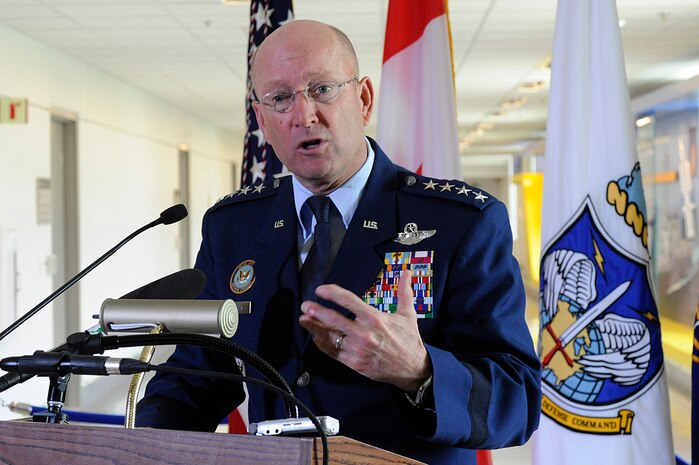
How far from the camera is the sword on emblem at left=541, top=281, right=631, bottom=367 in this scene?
93.4 inches

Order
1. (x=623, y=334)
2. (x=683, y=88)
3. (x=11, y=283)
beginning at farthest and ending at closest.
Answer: (x=683, y=88) → (x=11, y=283) → (x=623, y=334)

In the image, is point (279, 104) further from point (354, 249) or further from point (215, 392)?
point (215, 392)

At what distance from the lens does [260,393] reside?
A: 1436 millimetres

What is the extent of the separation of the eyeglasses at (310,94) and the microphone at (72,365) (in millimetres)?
675

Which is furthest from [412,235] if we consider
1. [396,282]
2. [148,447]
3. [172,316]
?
[148,447]

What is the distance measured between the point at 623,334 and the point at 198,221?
11056 millimetres

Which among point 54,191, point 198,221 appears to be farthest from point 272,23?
point 198,221

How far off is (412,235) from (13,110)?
5.22 meters

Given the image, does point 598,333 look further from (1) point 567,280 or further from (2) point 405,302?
(2) point 405,302

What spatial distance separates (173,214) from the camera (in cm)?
117

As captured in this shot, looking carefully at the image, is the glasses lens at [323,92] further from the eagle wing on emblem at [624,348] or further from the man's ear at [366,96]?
the eagle wing on emblem at [624,348]

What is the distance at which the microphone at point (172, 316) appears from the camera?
85 cm

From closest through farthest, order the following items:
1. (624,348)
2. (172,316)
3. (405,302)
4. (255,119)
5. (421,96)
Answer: (172,316), (405,302), (624,348), (421,96), (255,119)

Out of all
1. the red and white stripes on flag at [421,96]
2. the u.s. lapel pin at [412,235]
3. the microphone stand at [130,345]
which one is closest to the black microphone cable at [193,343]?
the microphone stand at [130,345]
